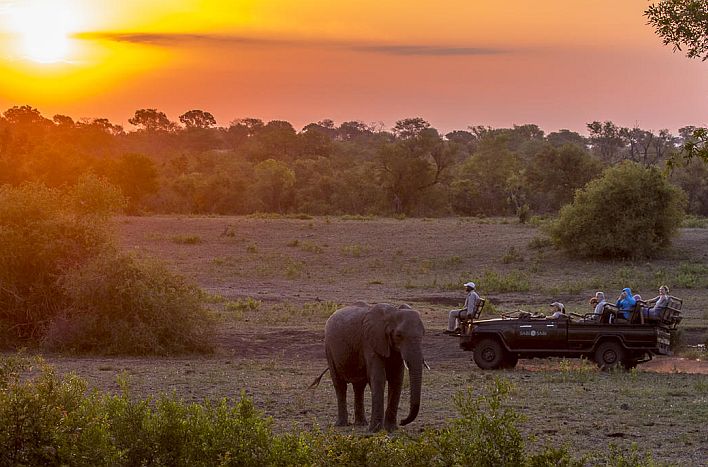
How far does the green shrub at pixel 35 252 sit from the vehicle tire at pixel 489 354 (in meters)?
8.89

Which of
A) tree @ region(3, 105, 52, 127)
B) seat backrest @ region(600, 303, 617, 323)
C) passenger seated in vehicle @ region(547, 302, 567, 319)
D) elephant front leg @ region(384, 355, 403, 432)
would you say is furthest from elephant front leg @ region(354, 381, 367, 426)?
tree @ region(3, 105, 52, 127)

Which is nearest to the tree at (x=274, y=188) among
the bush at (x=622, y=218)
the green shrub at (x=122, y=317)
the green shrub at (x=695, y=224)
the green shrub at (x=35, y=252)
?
the green shrub at (x=695, y=224)

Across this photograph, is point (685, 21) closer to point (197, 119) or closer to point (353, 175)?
point (353, 175)

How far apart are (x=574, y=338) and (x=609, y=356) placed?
0.74 meters

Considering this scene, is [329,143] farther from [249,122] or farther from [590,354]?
[590,354]

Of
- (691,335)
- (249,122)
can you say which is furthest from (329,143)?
(691,335)

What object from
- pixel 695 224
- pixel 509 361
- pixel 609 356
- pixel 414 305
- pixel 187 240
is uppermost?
Result: pixel 695 224

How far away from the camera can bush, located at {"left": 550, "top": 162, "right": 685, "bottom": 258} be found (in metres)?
39.6

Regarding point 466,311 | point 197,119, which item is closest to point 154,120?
point 197,119

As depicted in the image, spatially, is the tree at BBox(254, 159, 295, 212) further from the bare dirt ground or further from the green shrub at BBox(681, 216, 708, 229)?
the green shrub at BBox(681, 216, 708, 229)

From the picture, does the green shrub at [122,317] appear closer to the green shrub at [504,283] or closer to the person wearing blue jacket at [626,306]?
the person wearing blue jacket at [626,306]

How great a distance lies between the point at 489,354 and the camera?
830 inches

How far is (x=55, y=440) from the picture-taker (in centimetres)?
933

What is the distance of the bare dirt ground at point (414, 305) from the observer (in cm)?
1530
